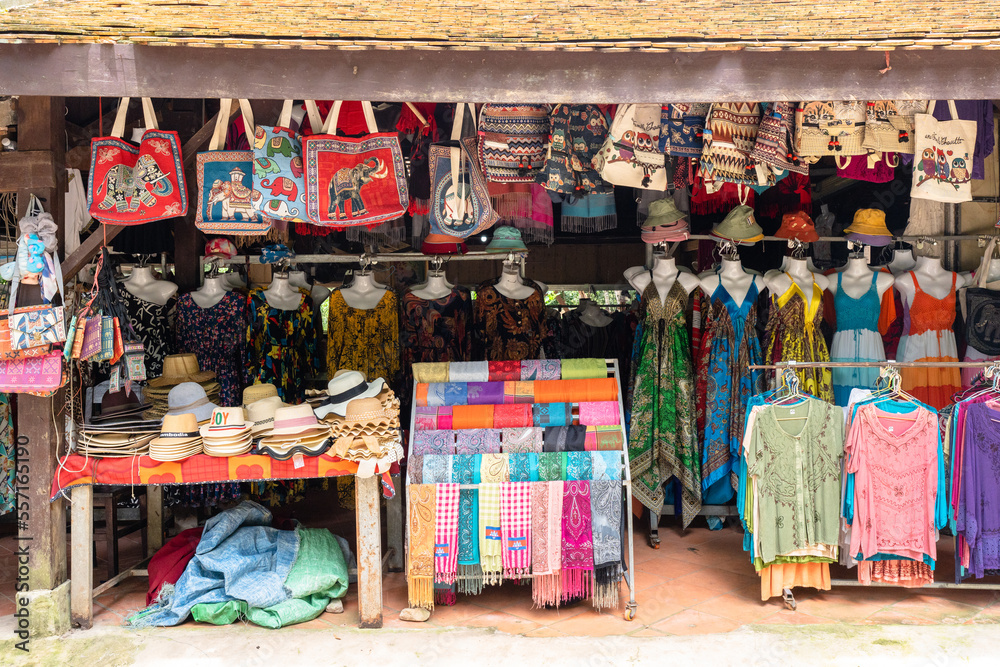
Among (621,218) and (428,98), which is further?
(621,218)

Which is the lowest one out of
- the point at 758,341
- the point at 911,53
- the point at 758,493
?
the point at 758,493

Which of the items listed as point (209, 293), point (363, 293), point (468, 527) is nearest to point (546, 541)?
point (468, 527)

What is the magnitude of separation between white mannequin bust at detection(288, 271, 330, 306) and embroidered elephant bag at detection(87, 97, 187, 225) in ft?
5.82

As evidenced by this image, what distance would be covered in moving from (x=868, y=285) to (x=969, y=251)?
899 millimetres

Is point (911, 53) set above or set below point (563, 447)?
above

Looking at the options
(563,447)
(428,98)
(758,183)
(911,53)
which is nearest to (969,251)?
(758,183)

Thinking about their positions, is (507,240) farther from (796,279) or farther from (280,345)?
(796,279)

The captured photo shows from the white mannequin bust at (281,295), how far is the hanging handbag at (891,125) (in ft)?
13.0

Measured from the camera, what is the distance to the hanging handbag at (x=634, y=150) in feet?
14.5

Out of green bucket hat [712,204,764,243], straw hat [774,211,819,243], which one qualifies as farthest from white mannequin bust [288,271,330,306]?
straw hat [774,211,819,243]

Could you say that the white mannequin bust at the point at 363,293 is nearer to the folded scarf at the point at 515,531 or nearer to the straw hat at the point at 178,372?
the straw hat at the point at 178,372

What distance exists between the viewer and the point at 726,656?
12.9 feet

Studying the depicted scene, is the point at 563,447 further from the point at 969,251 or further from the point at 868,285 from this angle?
the point at 969,251

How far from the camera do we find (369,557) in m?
4.28
